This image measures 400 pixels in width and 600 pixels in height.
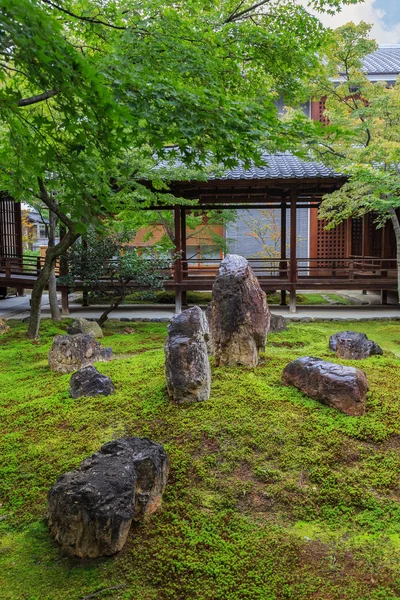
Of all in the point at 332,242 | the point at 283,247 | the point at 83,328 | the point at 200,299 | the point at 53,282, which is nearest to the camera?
the point at 83,328

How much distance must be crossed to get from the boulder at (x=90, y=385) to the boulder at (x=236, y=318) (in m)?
1.41

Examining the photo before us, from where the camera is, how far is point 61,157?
359cm

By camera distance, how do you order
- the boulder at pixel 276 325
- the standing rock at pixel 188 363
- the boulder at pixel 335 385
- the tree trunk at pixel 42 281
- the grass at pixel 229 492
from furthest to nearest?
the boulder at pixel 276 325 < the tree trunk at pixel 42 281 < the standing rock at pixel 188 363 < the boulder at pixel 335 385 < the grass at pixel 229 492

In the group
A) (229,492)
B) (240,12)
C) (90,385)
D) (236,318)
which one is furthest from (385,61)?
(229,492)

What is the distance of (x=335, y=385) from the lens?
4824 mm

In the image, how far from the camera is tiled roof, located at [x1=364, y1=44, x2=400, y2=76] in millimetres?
21291

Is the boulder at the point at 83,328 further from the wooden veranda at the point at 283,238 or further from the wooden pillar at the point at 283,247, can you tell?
the wooden pillar at the point at 283,247

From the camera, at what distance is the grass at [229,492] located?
301cm

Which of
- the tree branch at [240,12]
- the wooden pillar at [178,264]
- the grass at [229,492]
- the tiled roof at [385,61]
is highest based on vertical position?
the tiled roof at [385,61]

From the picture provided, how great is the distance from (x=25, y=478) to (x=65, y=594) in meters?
1.47

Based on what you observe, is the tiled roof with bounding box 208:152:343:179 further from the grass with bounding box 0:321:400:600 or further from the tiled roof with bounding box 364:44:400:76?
the tiled roof with bounding box 364:44:400:76

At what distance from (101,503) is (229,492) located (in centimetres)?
120

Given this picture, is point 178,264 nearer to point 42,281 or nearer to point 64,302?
point 64,302

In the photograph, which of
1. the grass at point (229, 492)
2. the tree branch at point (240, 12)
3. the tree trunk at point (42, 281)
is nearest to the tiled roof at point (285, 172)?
the tree branch at point (240, 12)
